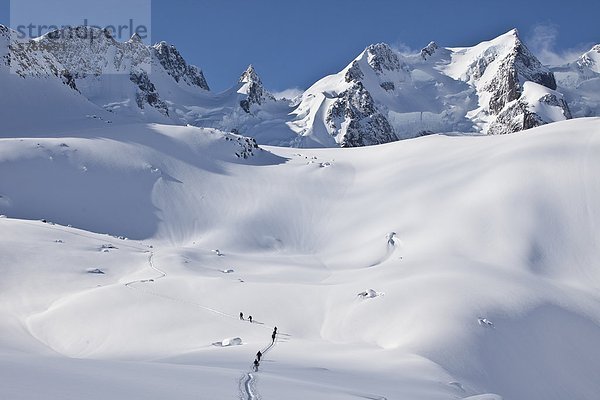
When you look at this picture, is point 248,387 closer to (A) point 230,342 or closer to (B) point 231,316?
(A) point 230,342

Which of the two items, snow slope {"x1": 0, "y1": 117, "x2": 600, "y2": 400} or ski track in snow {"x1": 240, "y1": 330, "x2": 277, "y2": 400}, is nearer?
ski track in snow {"x1": 240, "y1": 330, "x2": 277, "y2": 400}

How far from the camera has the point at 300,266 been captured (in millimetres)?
63281

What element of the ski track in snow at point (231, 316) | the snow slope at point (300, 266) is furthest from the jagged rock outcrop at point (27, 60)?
the ski track in snow at point (231, 316)

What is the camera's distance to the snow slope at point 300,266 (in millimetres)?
27308

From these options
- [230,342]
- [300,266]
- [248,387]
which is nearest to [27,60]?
[300,266]

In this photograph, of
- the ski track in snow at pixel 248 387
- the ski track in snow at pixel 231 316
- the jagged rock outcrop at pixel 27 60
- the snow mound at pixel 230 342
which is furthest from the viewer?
the jagged rock outcrop at pixel 27 60

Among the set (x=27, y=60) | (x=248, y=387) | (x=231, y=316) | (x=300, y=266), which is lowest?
(x=248, y=387)

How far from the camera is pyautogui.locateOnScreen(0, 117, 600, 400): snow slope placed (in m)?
27.3

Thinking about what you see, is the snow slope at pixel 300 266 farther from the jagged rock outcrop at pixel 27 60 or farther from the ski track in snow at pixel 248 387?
the jagged rock outcrop at pixel 27 60

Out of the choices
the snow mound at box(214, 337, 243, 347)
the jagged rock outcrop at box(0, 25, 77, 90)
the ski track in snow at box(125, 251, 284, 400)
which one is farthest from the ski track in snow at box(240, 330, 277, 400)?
the jagged rock outcrop at box(0, 25, 77, 90)

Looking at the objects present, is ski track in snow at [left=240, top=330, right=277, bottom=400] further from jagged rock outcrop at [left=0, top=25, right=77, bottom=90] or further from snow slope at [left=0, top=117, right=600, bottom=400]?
jagged rock outcrop at [left=0, top=25, right=77, bottom=90]

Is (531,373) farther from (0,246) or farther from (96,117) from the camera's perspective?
(96,117)

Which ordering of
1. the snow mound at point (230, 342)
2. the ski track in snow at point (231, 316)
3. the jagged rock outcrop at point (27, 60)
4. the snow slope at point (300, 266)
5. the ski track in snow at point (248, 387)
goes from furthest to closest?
the jagged rock outcrop at point (27, 60) < the snow mound at point (230, 342) < the snow slope at point (300, 266) < the ski track in snow at point (231, 316) < the ski track in snow at point (248, 387)

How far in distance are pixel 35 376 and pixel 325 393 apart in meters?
8.99
